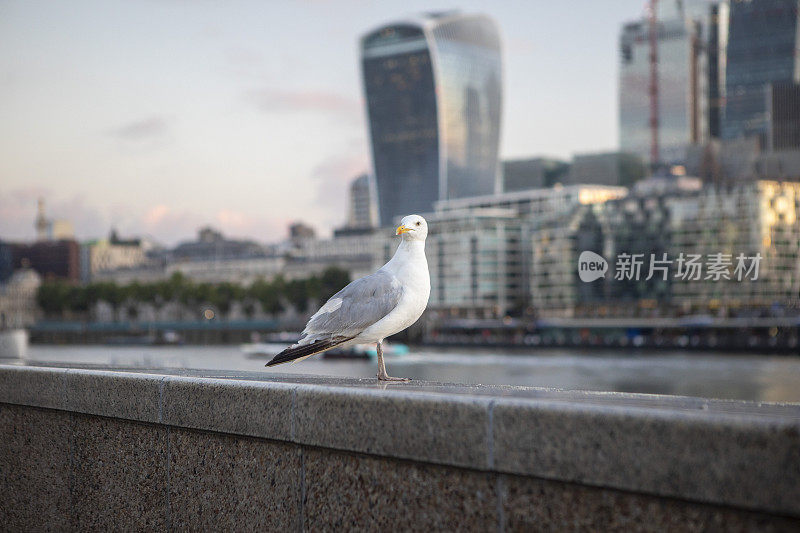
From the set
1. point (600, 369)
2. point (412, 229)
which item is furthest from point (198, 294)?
point (412, 229)

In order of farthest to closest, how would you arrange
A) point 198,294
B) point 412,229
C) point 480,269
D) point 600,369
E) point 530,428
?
1. point 198,294
2. point 480,269
3. point 600,369
4. point 412,229
5. point 530,428

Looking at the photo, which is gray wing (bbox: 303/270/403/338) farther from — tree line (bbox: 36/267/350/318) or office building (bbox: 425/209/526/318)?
tree line (bbox: 36/267/350/318)

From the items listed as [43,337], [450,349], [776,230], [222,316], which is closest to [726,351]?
[776,230]

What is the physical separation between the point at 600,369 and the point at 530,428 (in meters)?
77.6

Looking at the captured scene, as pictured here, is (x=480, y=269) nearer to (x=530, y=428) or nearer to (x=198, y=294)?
(x=198, y=294)

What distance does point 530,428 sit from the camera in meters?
4.50

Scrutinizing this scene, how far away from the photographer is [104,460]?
713cm

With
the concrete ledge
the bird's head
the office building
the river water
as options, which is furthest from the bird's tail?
the office building

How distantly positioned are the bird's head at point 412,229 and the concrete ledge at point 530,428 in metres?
0.96

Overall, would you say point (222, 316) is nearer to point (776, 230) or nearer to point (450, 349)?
point (450, 349)

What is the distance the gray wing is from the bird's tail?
0.18ft

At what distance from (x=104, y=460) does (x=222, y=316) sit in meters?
168

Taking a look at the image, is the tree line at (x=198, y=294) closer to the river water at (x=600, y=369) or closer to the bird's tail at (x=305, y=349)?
the river water at (x=600, y=369)

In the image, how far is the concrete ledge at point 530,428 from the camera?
3.83 m
